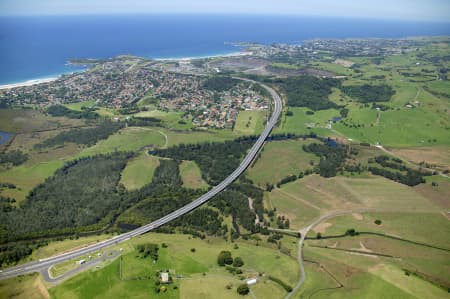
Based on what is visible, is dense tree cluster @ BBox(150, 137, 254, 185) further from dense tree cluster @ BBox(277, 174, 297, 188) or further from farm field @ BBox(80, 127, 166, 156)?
dense tree cluster @ BBox(277, 174, 297, 188)

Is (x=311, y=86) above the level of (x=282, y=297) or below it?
above

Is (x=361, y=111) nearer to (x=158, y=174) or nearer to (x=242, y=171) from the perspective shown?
(x=242, y=171)

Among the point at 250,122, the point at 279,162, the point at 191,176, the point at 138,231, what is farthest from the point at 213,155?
the point at 138,231

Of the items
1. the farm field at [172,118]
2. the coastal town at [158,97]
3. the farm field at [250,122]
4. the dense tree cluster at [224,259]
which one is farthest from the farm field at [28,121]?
the dense tree cluster at [224,259]

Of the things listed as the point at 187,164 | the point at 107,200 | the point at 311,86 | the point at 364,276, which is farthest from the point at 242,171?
the point at 311,86

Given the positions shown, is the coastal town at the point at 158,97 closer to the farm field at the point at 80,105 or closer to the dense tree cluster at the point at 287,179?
the farm field at the point at 80,105

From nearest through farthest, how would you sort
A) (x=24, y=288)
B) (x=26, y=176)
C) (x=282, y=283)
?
(x=24, y=288) < (x=282, y=283) < (x=26, y=176)

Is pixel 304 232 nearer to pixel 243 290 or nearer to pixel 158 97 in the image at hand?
pixel 243 290
